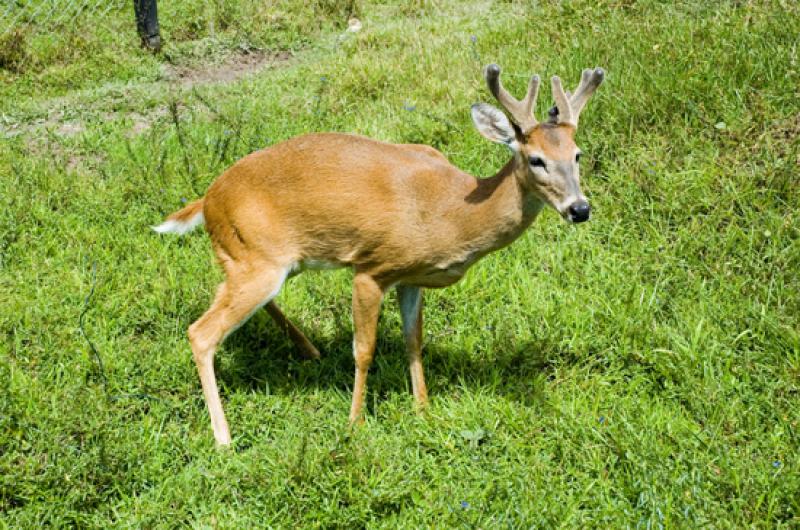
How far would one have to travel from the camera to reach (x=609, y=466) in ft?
11.8

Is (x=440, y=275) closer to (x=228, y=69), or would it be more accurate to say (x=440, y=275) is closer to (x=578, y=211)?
(x=578, y=211)

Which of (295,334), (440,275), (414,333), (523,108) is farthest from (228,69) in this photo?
(523,108)

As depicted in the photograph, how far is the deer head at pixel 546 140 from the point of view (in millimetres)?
3482

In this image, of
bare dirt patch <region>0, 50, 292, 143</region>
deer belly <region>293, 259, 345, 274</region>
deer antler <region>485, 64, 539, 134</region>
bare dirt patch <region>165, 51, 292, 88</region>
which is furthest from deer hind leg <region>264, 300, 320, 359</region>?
bare dirt patch <region>165, 51, 292, 88</region>

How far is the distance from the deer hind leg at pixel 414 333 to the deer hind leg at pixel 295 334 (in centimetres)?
54

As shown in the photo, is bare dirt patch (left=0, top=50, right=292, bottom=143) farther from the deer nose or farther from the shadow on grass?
the deer nose

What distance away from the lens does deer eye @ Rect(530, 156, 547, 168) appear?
3559mm

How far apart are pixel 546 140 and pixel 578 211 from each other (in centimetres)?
38

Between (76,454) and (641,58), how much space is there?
418 centimetres

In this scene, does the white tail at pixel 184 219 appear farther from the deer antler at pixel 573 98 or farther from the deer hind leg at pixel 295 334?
the deer antler at pixel 573 98

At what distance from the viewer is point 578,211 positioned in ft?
11.1

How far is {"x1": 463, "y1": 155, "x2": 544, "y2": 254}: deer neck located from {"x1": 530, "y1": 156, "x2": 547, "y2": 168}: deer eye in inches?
2.8

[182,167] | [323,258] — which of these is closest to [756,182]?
[323,258]

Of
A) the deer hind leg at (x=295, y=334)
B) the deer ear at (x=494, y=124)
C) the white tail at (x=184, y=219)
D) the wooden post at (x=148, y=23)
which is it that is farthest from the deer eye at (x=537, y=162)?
the wooden post at (x=148, y=23)
